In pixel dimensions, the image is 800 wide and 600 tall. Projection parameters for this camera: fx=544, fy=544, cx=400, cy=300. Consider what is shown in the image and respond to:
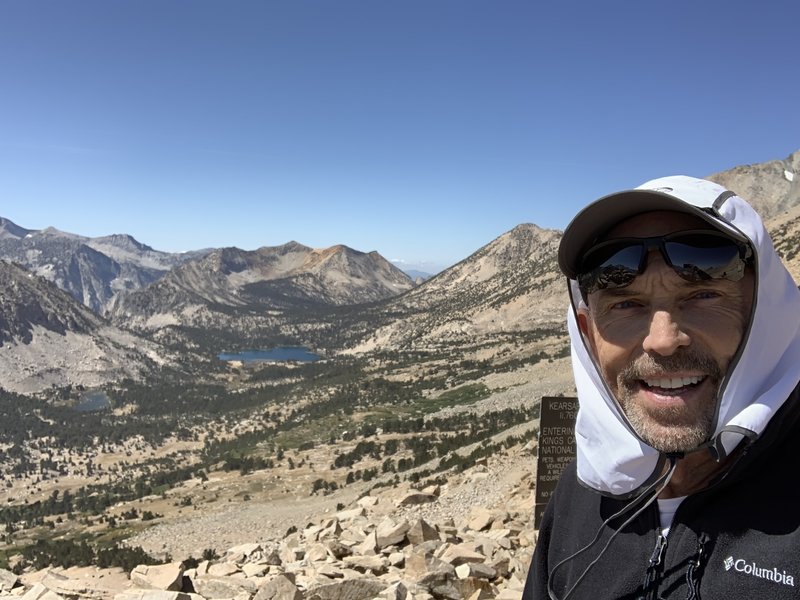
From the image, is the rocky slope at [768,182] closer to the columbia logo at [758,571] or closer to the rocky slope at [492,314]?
the rocky slope at [492,314]

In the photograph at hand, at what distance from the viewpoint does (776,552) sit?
162cm

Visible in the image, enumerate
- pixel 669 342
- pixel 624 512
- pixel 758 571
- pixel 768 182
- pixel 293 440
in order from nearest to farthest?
1. pixel 758 571
2. pixel 669 342
3. pixel 624 512
4. pixel 293 440
5. pixel 768 182

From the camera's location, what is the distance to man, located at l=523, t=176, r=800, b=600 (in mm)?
1708

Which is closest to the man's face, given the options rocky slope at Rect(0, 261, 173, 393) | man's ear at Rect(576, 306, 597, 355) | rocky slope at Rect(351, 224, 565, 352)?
man's ear at Rect(576, 306, 597, 355)

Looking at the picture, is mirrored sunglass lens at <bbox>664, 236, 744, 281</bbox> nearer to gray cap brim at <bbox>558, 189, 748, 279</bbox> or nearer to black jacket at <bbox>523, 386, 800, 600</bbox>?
gray cap brim at <bbox>558, 189, 748, 279</bbox>

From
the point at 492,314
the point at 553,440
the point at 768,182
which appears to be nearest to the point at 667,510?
the point at 553,440

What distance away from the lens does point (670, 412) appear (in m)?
1.93

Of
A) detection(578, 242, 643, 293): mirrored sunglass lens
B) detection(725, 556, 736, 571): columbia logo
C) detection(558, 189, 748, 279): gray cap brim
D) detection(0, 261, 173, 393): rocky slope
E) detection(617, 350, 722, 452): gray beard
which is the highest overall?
detection(558, 189, 748, 279): gray cap brim

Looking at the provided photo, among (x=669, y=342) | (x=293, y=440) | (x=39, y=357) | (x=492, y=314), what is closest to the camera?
(x=669, y=342)

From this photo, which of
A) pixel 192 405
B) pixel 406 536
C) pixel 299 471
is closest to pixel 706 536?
pixel 406 536

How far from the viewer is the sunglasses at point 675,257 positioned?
189 centimetres

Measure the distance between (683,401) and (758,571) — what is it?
541mm

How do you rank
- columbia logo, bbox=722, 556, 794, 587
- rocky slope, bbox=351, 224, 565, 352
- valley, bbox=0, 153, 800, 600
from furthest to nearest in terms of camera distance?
rocky slope, bbox=351, 224, 565, 352
valley, bbox=0, 153, 800, 600
columbia logo, bbox=722, 556, 794, 587

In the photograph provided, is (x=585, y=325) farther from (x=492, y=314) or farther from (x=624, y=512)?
(x=492, y=314)
